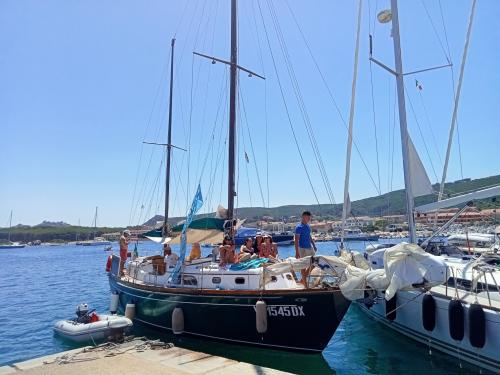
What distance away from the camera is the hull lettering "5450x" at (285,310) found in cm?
953

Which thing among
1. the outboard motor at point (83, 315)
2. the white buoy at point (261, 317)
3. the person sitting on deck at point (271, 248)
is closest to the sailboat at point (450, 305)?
the white buoy at point (261, 317)

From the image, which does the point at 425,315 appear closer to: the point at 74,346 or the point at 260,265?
the point at 260,265

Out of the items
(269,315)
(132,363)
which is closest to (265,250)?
(269,315)

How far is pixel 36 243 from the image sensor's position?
144 meters

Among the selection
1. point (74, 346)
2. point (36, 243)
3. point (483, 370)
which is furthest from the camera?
point (36, 243)

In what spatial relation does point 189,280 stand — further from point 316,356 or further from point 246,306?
point 316,356

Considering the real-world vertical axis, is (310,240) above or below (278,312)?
above

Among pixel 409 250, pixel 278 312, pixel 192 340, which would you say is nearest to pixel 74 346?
pixel 192 340

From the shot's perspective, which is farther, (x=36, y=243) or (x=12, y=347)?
(x=36, y=243)

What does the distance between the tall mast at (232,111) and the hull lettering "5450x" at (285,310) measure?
4.10 metres

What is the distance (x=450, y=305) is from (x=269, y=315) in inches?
167

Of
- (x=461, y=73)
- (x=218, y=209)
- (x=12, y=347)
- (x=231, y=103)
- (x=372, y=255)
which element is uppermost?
(x=461, y=73)

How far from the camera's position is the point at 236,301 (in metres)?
10.2

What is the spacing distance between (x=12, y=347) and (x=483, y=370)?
45.4ft
